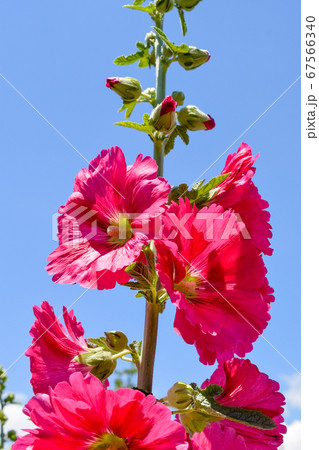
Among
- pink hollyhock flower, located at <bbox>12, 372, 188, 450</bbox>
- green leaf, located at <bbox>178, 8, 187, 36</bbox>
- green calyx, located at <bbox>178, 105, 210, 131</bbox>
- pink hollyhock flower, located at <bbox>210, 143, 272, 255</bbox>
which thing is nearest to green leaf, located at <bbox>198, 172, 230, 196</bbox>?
pink hollyhock flower, located at <bbox>210, 143, 272, 255</bbox>

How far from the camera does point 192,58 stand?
224 centimetres

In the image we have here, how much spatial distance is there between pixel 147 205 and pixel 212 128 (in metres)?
0.66

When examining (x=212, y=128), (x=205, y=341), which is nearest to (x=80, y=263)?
(x=205, y=341)

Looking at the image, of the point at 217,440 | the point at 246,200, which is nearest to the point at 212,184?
the point at 246,200

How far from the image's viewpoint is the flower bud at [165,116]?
6.32ft

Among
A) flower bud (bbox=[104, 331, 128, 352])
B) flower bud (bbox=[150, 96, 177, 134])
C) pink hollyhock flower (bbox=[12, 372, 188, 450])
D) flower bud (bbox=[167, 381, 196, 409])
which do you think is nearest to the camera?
pink hollyhock flower (bbox=[12, 372, 188, 450])

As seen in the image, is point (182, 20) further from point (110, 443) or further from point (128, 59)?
point (110, 443)

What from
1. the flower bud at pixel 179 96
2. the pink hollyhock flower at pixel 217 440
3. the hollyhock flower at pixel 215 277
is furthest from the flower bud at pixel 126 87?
the pink hollyhock flower at pixel 217 440

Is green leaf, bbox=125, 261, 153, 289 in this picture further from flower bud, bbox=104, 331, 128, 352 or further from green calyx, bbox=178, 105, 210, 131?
green calyx, bbox=178, 105, 210, 131

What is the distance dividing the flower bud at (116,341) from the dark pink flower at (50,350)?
11 centimetres

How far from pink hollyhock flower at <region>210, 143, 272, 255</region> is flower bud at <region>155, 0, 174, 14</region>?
0.85m

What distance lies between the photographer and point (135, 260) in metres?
→ 1.64

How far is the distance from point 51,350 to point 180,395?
19.5 inches

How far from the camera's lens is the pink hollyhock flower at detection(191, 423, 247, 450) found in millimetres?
1484
